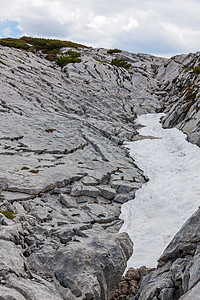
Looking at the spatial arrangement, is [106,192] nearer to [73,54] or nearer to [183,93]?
[183,93]

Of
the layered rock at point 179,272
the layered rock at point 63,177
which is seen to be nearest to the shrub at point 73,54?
the layered rock at point 63,177

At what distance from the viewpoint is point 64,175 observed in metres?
21.1

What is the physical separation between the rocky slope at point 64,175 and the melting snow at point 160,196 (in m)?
1.32

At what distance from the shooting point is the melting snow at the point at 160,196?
16.5 metres

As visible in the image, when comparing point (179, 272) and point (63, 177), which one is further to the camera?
point (63, 177)

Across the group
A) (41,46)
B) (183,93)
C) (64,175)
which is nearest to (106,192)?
(64,175)

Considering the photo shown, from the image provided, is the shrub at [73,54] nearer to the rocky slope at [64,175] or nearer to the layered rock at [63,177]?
the rocky slope at [64,175]

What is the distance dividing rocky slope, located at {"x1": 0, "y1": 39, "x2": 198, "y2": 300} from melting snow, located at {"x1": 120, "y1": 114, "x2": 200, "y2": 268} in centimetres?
132

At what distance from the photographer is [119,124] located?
130ft

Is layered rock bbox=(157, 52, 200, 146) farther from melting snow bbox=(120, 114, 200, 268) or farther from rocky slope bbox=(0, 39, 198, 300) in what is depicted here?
melting snow bbox=(120, 114, 200, 268)

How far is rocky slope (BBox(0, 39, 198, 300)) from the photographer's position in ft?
33.2

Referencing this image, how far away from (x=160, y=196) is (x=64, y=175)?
336 inches

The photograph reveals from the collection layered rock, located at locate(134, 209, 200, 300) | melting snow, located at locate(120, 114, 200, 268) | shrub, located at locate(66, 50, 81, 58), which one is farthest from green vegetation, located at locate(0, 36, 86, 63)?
layered rock, located at locate(134, 209, 200, 300)

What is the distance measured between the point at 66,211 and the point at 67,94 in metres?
29.2
